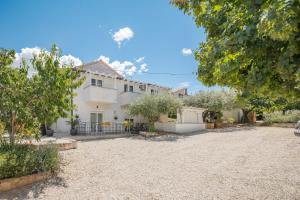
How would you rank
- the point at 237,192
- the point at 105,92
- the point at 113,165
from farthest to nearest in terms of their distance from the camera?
the point at 105,92, the point at 113,165, the point at 237,192

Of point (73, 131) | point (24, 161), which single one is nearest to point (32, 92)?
point (24, 161)

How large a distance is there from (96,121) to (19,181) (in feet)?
54.1

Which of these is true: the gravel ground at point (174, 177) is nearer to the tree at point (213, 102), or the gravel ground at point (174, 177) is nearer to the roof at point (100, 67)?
the tree at point (213, 102)

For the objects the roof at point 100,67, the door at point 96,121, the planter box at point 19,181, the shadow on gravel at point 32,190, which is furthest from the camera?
the roof at point 100,67

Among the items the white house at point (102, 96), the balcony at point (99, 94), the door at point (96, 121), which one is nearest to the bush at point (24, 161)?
the white house at point (102, 96)

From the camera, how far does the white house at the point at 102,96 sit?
21375mm

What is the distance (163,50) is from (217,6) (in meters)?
17.8

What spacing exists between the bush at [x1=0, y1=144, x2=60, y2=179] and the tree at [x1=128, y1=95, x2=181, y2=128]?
42.4ft

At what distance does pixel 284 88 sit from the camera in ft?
10.2

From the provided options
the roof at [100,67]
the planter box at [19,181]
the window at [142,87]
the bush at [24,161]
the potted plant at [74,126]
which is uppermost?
→ the roof at [100,67]

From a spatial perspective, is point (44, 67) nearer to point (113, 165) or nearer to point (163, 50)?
point (113, 165)

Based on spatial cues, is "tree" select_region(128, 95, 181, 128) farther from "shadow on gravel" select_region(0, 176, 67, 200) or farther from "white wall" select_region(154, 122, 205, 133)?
"shadow on gravel" select_region(0, 176, 67, 200)

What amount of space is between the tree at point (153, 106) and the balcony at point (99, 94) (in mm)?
2856

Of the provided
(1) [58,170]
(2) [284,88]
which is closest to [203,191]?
(2) [284,88]
